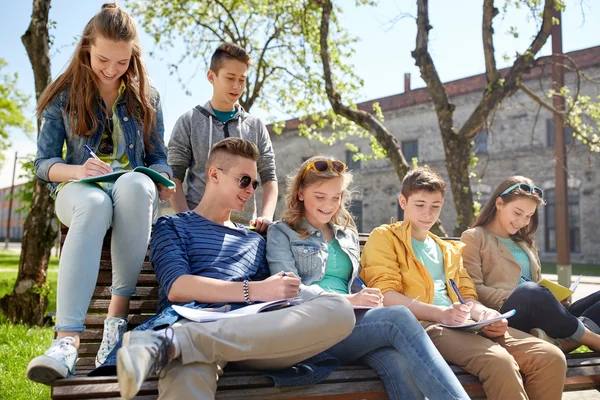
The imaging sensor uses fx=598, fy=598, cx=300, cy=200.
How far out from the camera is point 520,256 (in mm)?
3949

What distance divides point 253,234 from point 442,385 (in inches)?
48.7

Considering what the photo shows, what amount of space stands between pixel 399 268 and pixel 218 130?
1608 millimetres

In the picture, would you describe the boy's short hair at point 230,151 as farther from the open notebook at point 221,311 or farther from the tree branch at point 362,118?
the tree branch at point 362,118

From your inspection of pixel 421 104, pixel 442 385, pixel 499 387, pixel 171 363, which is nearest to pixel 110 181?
pixel 171 363

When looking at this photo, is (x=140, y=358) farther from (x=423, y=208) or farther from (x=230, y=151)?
(x=423, y=208)

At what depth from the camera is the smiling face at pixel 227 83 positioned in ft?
13.1

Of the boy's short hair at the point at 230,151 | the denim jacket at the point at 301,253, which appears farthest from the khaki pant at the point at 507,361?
the boy's short hair at the point at 230,151

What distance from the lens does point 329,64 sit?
31.0 ft

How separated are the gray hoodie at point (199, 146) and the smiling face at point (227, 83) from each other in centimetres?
9

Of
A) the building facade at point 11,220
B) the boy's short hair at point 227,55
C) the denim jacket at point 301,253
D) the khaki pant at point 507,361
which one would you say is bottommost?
the building facade at point 11,220

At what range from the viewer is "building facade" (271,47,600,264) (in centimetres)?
2297

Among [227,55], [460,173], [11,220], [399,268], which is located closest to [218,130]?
[227,55]

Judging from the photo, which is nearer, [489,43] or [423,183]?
[423,183]

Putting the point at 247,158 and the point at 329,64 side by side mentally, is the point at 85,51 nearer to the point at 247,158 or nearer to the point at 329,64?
the point at 247,158
